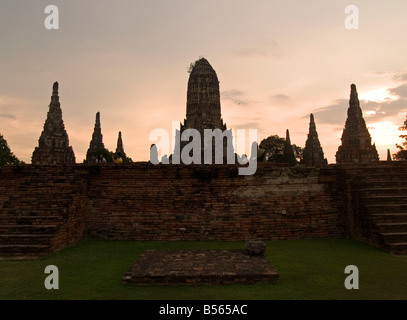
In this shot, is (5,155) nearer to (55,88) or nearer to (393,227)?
(55,88)

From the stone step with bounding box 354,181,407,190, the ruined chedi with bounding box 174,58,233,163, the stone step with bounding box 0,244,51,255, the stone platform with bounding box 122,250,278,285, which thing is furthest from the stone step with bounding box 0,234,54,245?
the ruined chedi with bounding box 174,58,233,163

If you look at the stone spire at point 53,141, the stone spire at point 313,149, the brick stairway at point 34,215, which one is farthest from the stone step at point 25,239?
the stone spire at point 313,149

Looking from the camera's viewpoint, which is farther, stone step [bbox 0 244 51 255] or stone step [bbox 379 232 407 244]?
stone step [bbox 379 232 407 244]

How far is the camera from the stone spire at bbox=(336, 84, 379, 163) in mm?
16844

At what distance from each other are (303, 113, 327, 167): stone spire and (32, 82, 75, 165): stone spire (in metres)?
17.9

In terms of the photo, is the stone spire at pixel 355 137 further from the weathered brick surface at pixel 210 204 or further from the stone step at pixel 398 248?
the stone step at pixel 398 248

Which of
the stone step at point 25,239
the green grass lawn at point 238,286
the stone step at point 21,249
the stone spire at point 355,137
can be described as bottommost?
the green grass lawn at point 238,286

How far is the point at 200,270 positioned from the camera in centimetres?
488

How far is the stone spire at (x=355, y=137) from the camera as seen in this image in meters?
16.8

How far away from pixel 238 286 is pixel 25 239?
450cm

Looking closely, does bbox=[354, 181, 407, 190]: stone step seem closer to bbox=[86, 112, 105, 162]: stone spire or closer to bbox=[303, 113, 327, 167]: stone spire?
bbox=[303, 113, 327, 167]: stone spire

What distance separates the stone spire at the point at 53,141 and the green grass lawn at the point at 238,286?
12207 millimetres
